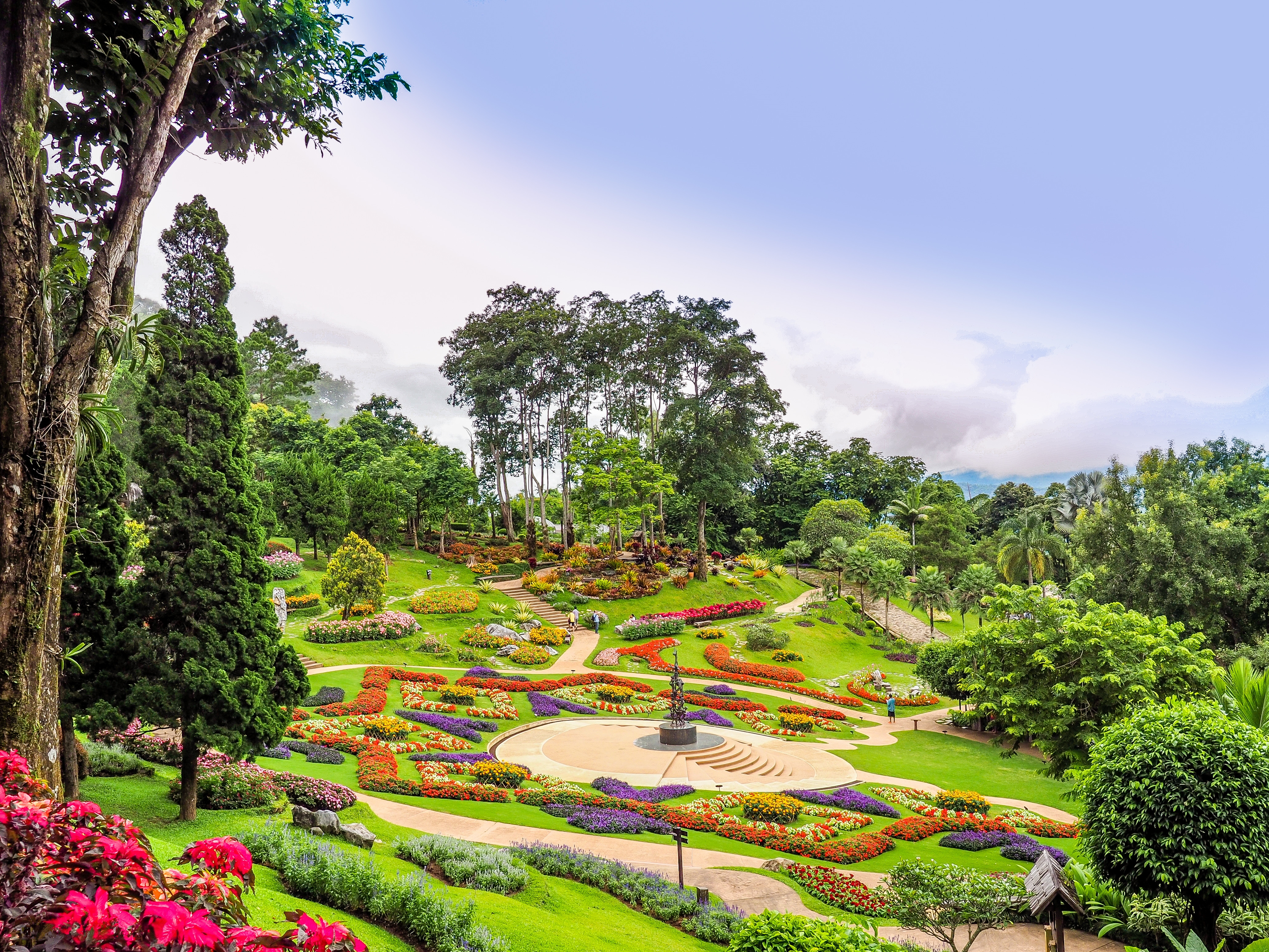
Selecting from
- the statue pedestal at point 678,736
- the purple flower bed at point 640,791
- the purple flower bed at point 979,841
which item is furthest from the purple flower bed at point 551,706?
the purple flower bed at point 979,841

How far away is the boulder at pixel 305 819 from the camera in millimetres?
11078

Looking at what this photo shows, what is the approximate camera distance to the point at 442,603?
35688 mm

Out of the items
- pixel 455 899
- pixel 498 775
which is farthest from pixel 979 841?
pixel 455 899

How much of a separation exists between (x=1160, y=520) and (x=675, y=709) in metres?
20.6

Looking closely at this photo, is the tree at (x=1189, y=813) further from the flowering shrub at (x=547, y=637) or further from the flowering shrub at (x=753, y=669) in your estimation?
the flowering shrub at (x=547, y=637)

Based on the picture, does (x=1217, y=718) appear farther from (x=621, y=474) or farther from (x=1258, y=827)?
(x=621, y=474)

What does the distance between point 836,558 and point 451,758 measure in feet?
116

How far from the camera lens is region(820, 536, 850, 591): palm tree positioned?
4731 cm

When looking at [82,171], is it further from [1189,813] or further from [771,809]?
[771,809]

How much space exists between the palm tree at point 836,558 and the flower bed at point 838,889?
34.9 metres

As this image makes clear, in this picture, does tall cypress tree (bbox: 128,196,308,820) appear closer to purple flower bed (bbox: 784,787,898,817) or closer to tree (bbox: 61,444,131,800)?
tree (bbox: 61,444,131,800)

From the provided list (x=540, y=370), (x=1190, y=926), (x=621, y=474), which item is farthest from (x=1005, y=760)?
(x=540, y=370)

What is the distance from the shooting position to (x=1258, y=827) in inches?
342

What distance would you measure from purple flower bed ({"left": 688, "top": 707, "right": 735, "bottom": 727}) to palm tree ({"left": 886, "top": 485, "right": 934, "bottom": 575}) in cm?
3692
